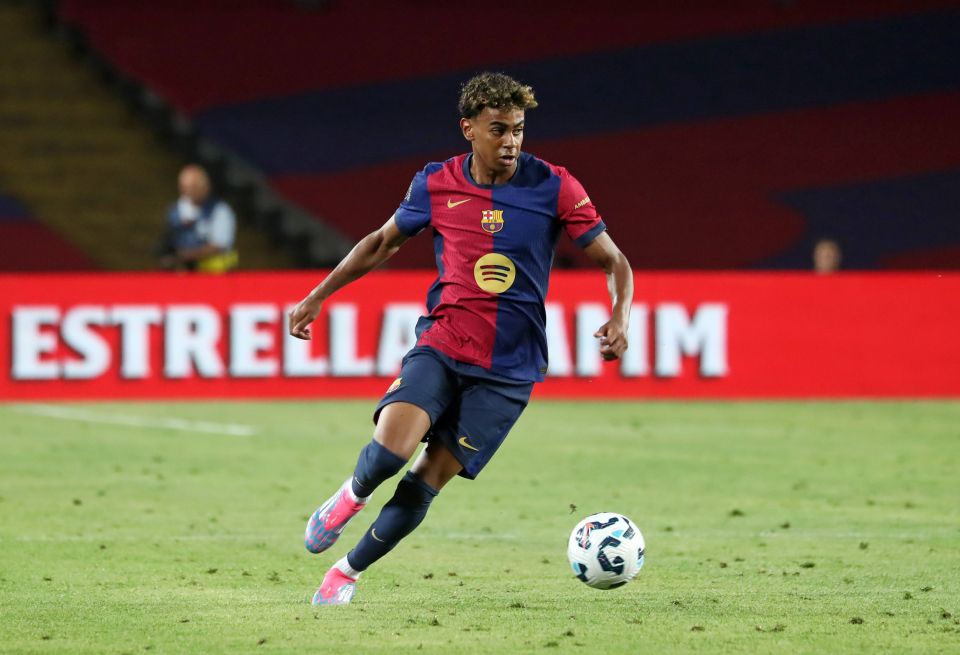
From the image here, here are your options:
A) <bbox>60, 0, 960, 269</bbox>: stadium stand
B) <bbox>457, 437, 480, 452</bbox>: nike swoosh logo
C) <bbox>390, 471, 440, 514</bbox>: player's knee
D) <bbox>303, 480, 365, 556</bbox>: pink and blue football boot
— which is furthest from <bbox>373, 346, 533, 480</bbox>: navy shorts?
<bbox>60, 0, 960, 269</bbox>: stadium stand

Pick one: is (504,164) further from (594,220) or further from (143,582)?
(143,582)

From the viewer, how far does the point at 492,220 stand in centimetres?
686

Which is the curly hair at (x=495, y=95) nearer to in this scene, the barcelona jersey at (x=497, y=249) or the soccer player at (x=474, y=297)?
the soccer player at (x=474, y=297)

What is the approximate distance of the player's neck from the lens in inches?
272

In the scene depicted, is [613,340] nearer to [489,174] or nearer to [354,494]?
[489,174]

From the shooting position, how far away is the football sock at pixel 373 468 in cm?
664

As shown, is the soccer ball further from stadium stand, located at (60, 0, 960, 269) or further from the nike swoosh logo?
stadium stand, located at (60, 0, 960, 269)

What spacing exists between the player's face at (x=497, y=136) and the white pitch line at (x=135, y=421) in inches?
308

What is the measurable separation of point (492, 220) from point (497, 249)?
117 millimetres

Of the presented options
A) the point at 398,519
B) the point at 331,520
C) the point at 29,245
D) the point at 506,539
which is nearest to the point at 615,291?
the point at 398,519

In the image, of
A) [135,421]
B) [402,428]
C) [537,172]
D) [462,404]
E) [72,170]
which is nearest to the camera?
[402,428]

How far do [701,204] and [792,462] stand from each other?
13.8 metres

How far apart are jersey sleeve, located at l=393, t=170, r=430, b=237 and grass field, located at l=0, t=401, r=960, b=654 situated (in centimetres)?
152

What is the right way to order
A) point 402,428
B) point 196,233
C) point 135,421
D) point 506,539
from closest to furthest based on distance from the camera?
point 402,428, point 506,539, point 135,421, point 196,233
